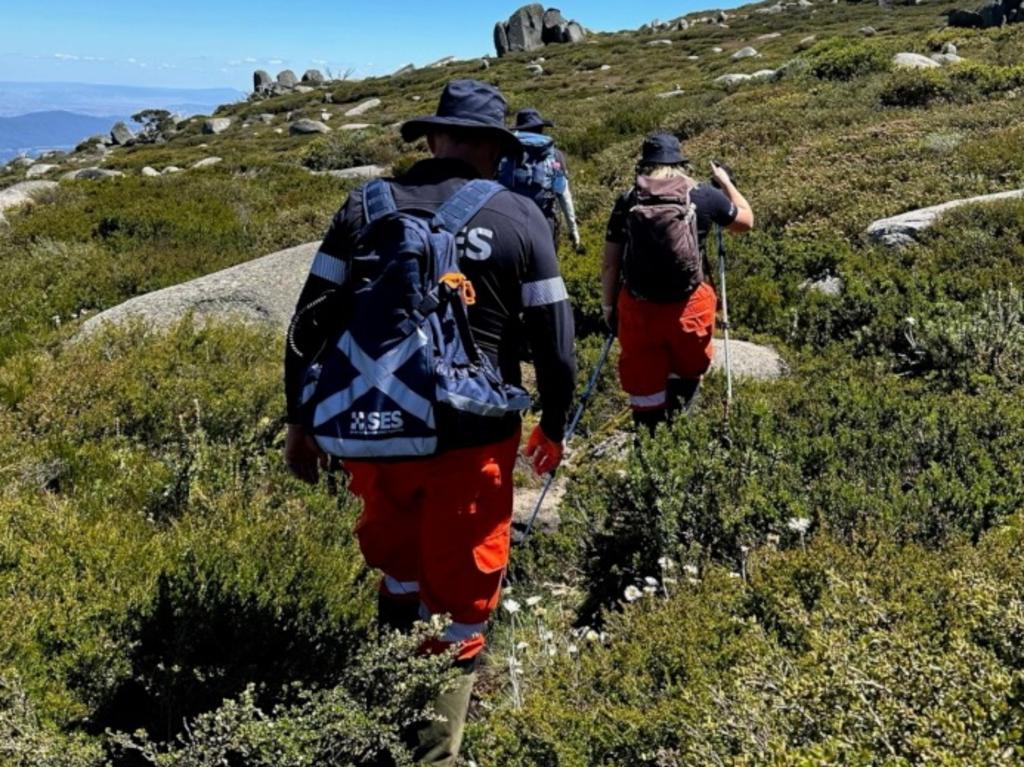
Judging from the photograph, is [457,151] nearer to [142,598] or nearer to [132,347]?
[142,598]

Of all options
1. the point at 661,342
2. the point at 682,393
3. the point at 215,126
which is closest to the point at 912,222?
the point at 682,393

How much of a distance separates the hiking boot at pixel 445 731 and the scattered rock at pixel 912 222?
24.5 feet

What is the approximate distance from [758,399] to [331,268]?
3279 millimetres

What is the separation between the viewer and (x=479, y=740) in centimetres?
282

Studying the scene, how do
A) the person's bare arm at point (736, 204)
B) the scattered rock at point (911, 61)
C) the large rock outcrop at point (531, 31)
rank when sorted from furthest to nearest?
1. the large rock outcrop at point (531, 31)
2. the scattered rock at point (911, 61)
3. the person's bare arm at point (736, 204)

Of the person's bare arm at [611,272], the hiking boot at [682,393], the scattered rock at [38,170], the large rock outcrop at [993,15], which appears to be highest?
the large rock outcrop at [993,15]

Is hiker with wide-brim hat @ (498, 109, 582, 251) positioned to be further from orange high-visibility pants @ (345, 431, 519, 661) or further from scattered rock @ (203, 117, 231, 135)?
scattered rock @ (203, 117, 231, 135)

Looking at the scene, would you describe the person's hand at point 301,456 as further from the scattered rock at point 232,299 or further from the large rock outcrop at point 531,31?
the large rock outcrop at point 531,31

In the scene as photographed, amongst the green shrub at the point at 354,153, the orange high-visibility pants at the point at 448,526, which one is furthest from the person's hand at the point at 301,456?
the green shrub at the point at 354,153

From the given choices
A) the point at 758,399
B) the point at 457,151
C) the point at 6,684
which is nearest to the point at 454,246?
the point at 457,151

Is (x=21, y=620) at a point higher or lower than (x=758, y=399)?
higher

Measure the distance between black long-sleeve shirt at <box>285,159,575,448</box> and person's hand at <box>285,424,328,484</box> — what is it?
0.41 ft

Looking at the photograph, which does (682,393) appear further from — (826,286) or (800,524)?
(826,286)

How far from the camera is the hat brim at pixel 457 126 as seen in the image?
2.52m
